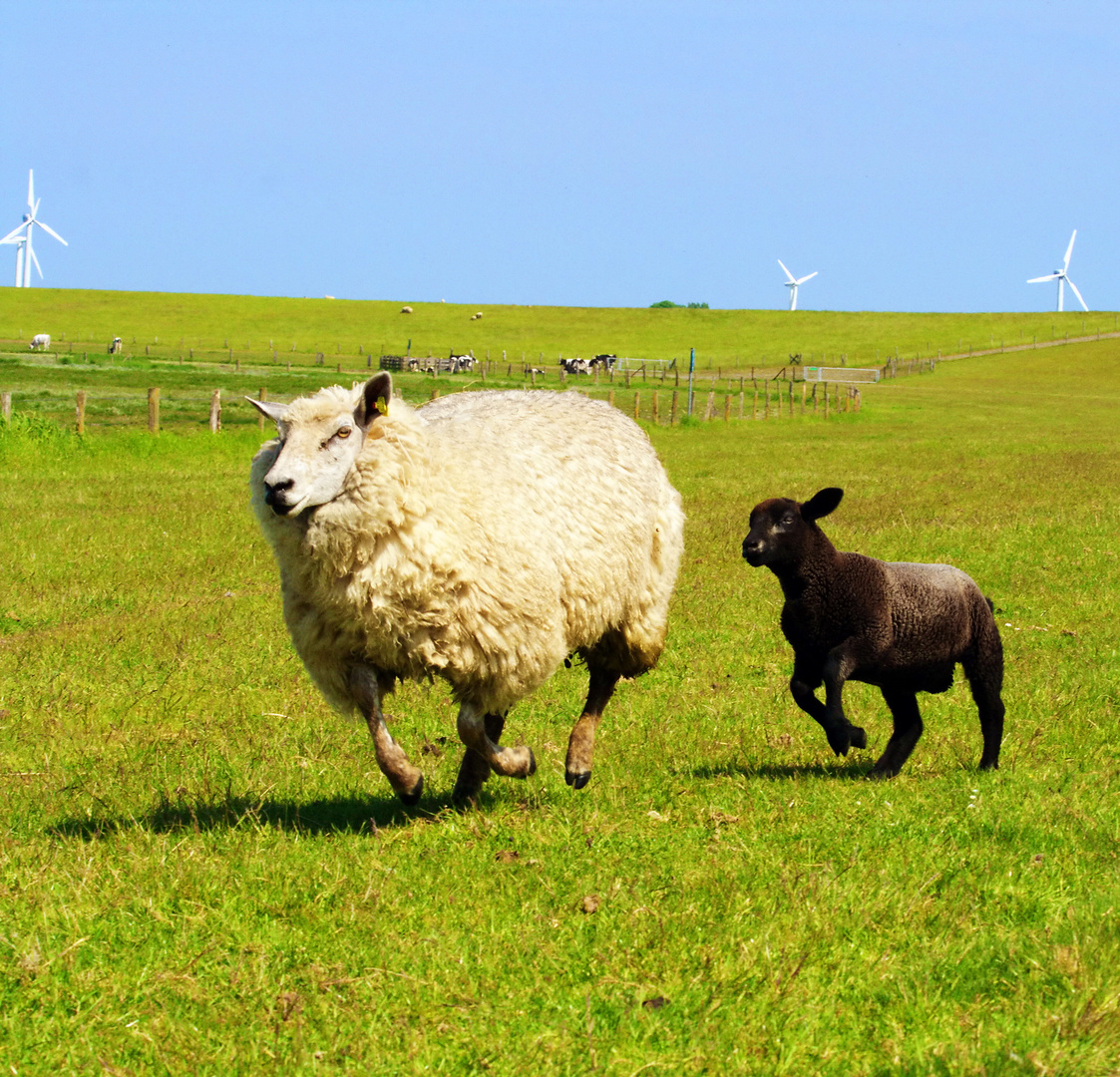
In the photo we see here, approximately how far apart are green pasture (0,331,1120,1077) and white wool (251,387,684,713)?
2.43 ft

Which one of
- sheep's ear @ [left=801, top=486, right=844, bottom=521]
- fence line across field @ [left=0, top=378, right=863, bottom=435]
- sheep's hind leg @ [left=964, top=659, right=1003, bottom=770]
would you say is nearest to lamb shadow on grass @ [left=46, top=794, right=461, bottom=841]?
sheep's ear @ [left=801, top=486, right=844, bottom=521]

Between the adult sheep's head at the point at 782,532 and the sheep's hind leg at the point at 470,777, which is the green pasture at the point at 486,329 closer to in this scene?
the adult sheep's head at the point at 782,532

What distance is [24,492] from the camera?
18.6 meters

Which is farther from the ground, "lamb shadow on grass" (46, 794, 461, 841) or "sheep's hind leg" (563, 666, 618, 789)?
"sheep's hind leg" (563, 666, 618, 789)

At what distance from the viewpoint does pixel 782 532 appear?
7027 millimetres

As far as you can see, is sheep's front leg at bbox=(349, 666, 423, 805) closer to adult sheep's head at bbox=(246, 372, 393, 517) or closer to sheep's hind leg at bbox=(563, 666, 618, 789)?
adult sheep's head at bbox=(246, 372, 393, 517)

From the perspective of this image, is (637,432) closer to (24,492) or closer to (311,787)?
(311,787)

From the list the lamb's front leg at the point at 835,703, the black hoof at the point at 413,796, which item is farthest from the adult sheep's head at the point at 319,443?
the lamb's front leg at the point at 835,703

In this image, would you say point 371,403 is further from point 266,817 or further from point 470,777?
point 266,817

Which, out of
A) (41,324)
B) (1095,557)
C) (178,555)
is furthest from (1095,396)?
(41,324)

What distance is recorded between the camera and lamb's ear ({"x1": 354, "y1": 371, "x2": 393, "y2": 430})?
5.88m

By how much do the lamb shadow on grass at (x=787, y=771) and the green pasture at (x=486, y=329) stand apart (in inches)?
3328

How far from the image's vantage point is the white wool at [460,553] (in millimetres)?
5781

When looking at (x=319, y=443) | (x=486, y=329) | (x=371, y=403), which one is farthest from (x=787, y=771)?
(x=486, y=329)
